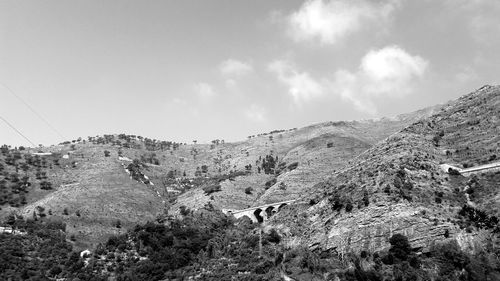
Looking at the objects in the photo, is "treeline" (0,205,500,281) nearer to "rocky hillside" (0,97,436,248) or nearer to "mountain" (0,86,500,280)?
"mountain" (0,86,500,280)

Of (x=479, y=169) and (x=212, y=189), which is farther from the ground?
(x=212, y=189)

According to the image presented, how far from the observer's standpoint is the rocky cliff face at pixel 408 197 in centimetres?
6231

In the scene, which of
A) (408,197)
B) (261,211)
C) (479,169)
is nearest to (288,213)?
(261,211)

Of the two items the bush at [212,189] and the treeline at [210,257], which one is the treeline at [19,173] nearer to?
the treeline at [210,257]

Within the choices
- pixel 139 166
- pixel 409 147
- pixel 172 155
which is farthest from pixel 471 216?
pixel 172 155

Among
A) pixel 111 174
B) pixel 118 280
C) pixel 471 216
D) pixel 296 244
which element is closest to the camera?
pixel 471 216

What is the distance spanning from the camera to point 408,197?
67750 mm

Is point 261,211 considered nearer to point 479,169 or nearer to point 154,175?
point 479,169

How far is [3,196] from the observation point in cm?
11025

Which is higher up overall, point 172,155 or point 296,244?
point 172,155

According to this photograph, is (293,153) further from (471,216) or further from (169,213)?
(471,216)

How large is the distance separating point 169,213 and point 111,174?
2770 cm

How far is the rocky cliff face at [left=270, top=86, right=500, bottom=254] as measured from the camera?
62312 millimetres

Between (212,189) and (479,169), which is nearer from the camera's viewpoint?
(479,169)
